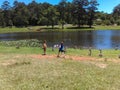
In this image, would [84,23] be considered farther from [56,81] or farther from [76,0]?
[56,81]

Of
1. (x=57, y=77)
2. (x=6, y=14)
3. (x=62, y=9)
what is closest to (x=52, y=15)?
(x=62, y=9)

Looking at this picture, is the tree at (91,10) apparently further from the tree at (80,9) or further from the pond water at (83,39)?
the pond water at (83,39)

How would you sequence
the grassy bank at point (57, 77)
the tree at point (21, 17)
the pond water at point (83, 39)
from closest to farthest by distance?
1. the grassy bank at point (57, 77)
2. the pond water at point (83, 39)
3. the tree at point (21, 17)

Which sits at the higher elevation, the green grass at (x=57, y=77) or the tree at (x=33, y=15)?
the tree at (x=33, y=15)

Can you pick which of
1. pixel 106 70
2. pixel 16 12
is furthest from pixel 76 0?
pixel 106 70

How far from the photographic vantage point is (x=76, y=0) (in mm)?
133750

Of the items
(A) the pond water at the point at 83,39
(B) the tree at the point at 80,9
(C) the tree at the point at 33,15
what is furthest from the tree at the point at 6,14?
(A) the pond water at the point at 83,39

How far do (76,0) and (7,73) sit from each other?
121 meters

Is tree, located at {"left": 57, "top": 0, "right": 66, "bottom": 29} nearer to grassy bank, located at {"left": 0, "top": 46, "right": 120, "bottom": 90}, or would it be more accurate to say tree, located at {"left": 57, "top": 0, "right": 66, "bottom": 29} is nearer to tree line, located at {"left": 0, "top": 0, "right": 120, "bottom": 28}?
tree line, located at {"left": 0, "top": 0, "right": 120, "bottom": 28}

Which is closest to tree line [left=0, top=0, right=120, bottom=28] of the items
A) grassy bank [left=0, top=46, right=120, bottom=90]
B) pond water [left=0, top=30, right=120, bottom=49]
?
pond water [left=0, top=30, right=120, bottom=49]

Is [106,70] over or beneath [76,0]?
beneath

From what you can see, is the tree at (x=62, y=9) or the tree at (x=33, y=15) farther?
the tree at (x=33, y=15)

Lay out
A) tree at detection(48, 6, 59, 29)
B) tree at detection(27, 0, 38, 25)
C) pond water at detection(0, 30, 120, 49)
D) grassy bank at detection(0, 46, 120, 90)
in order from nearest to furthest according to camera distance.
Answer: grassy bank at detection(0, 46, 120, 90) → pond water at detection(0, 30, 120, 49) → tree at detection(48, 6, 59, 29) → tree at detection(27, 0, 38, 25)

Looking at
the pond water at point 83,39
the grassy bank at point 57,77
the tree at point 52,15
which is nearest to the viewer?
the grassy bank at point 57,77
